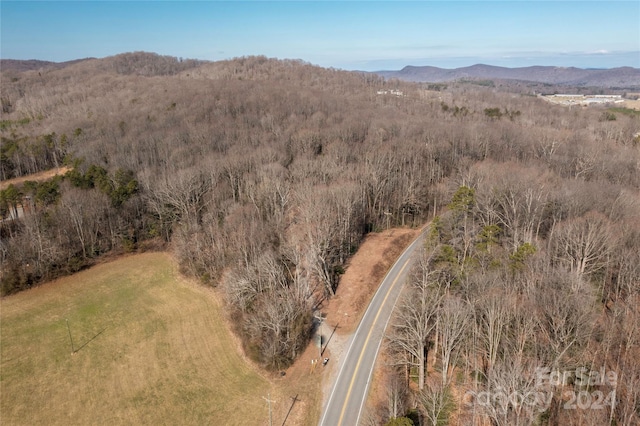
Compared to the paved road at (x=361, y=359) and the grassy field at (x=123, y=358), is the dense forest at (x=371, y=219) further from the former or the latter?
the grassy field at (x=123, y=358)

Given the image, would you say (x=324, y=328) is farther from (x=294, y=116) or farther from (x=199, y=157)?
(x=294, y=116)

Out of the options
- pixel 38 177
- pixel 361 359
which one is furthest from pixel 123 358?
pixel 38 177

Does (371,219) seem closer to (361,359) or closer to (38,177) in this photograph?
(361,359)

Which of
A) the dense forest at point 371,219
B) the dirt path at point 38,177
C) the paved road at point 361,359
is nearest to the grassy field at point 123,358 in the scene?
the dense forest at point 371,219

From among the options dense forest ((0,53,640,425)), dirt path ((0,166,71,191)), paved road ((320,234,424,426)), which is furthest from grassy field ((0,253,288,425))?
dirt path ((0,166,71,191))

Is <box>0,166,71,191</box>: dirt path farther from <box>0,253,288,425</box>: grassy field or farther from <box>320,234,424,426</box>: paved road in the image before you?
<box>320,234,424,426</box>: paved road
